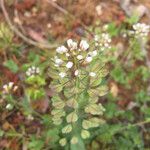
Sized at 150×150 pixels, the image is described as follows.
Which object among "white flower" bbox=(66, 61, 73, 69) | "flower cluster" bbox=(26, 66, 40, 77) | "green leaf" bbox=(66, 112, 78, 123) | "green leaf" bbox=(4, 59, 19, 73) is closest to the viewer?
"white flower" bbox=(66, 61, 73, 69)

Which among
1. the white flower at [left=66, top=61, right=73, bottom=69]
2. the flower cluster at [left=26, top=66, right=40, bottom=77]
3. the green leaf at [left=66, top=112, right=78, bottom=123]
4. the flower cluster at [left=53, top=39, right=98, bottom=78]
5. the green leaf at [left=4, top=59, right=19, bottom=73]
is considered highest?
the green leaf at [left=4, top=59, right=19, bottom=73]

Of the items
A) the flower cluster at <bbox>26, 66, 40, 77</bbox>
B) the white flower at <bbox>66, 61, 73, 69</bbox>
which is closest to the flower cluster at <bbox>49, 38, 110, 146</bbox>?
the white flower at <bbox>66, 61, 73, 69</bbox>

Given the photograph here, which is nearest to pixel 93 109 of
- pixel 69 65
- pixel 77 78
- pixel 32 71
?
pixel 77 78

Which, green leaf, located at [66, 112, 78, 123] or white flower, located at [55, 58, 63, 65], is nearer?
white flower, located at [55, 58, 63, 65]

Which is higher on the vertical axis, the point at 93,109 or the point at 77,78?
the point at 77,78

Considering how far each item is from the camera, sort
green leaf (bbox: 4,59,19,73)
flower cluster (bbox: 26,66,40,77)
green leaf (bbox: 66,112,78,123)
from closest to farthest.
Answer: green leaf (bbox: 66,112,78,123) < flower cluster (bbox: 26,66,40,77) < green leaf (bbox: 4,59,19,73)

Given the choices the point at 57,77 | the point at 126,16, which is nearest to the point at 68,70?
the point at 57,77

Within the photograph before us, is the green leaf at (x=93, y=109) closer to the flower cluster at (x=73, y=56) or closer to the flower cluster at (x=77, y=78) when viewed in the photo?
the flower cluster at (x=77, y=78)

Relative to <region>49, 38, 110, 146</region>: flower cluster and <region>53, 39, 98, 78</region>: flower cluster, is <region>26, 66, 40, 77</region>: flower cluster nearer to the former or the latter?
<region>49, 38, 110, 146</region>: flower cluster

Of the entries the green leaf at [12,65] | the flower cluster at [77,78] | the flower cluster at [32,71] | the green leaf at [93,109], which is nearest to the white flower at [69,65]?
the flower cluster at [77,78]

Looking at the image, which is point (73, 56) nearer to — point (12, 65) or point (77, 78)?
point (77, 78)

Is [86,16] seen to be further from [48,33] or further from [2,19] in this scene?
[2,19]
